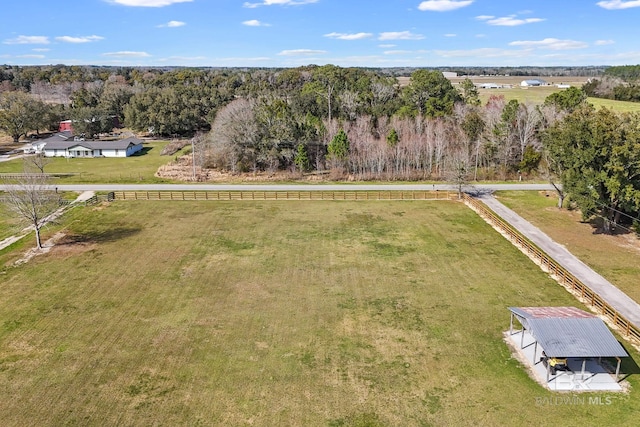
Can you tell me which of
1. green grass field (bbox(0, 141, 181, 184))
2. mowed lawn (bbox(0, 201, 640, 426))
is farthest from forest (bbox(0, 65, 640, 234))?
mowed lawn (bbox(0, 201, 640, 426))

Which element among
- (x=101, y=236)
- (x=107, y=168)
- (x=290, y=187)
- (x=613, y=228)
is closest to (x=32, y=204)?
(x=101, y=236)

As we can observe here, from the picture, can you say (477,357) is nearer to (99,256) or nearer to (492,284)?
(492,284)

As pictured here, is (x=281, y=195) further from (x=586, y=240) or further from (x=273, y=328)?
(x=586, y=240)

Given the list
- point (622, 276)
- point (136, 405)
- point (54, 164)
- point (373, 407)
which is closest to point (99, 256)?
point (136, 405)

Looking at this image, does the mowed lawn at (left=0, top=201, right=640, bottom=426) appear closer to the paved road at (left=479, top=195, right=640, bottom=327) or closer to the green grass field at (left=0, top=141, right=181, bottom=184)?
the paved road at (left=479, top=195, right=640, bottom=327)

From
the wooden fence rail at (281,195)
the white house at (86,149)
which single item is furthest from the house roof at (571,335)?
the white house at (86,149)

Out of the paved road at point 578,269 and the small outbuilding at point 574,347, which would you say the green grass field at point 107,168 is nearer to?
the paved road at point 578,269
